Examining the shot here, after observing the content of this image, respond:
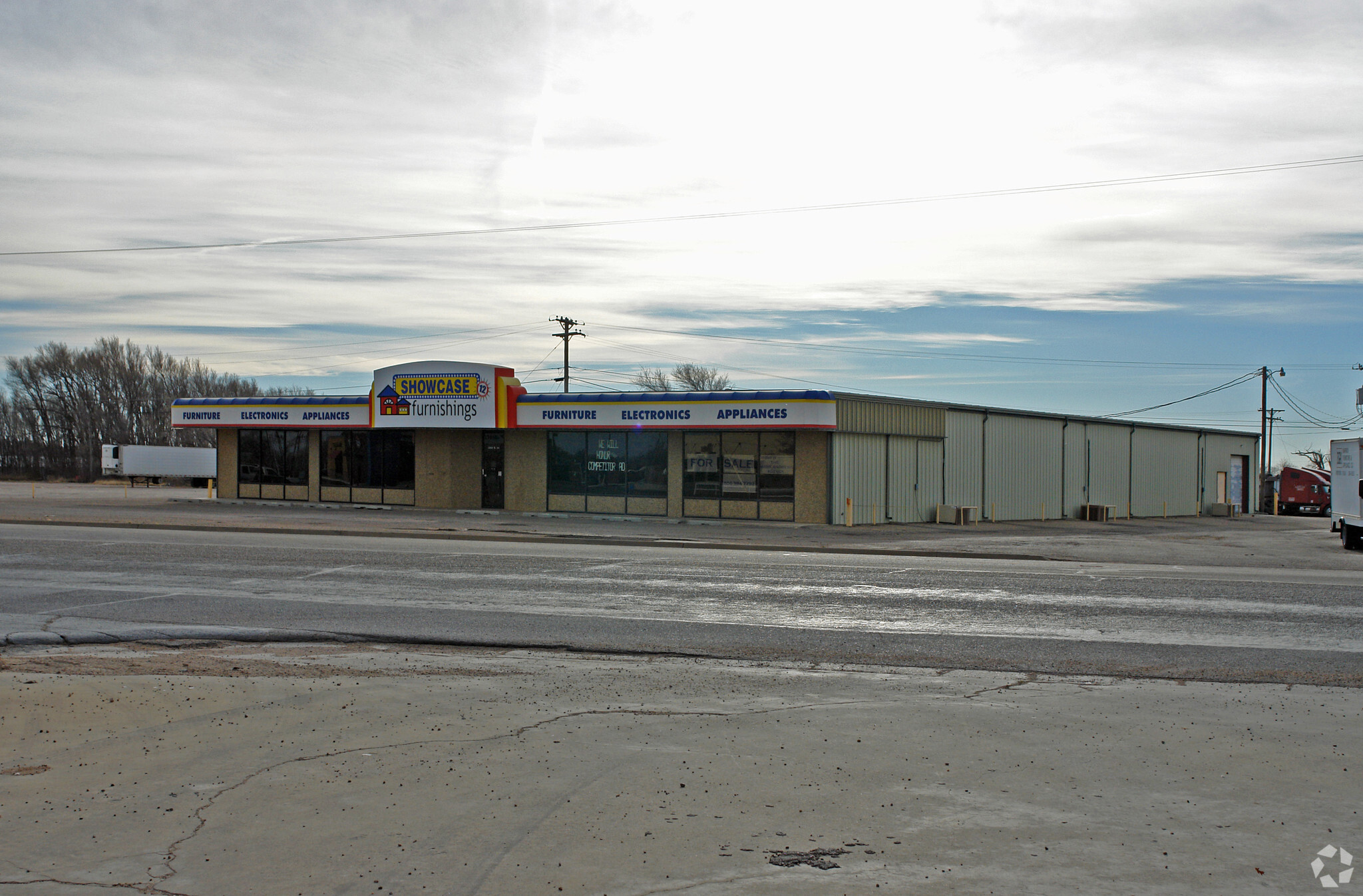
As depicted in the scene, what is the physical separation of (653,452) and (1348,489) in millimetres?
18531

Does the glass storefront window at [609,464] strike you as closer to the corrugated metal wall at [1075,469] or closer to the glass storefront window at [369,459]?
the glass storefront window at [369,459]

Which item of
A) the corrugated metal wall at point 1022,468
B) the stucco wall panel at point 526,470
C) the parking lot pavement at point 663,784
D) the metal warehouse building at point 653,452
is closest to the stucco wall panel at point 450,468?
the metal warehouse building at point 653,452

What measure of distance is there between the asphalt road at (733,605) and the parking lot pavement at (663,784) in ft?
4.78

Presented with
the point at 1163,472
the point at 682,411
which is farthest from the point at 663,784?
the point at 1163,472

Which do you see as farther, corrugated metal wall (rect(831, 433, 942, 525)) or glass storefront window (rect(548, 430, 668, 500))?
glass storefront window (rect(548, 430, 668, 500))

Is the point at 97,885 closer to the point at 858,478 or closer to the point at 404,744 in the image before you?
the point at 404,744

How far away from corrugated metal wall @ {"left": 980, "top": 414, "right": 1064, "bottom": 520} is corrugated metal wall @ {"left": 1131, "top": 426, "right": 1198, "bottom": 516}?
7320 millimetres

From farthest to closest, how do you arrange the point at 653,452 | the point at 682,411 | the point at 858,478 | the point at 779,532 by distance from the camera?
the point at 653,452 < the point at 682,411 < the point at 858,478 < the point at 779,532

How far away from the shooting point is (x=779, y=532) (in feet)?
85.3

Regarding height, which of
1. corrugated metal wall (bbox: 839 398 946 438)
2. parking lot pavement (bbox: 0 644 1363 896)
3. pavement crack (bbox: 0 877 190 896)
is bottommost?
pavement crack (bbox: 0 877 190 896)

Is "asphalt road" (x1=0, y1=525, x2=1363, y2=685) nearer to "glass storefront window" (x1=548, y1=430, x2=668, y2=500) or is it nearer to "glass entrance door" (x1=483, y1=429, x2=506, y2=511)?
"glass storefront window" (x1=548, y1=430, x2=668, y2=500)

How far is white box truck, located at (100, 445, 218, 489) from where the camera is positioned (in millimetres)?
63969

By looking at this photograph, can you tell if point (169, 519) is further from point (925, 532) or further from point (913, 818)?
point (913, 818)
